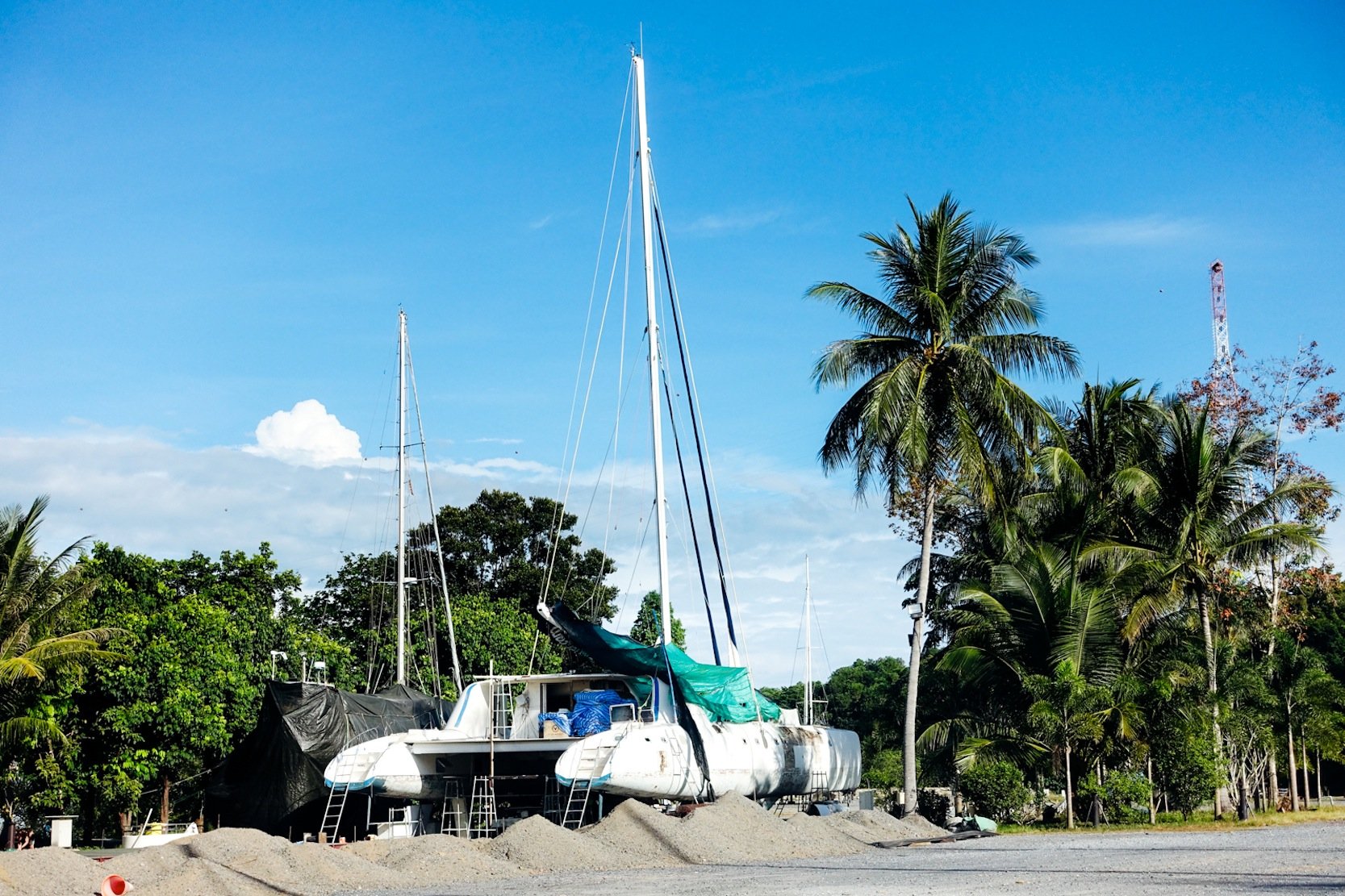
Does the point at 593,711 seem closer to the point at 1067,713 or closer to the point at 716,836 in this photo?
the point at 716,836

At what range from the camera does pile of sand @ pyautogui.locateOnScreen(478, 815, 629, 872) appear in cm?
1881

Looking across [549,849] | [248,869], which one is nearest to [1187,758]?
[549,849]

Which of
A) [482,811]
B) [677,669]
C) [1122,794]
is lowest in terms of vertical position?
[482,811]

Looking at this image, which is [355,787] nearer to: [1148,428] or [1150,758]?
[1150,758]

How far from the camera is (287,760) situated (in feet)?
86.6

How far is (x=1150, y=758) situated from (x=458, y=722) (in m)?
14.3

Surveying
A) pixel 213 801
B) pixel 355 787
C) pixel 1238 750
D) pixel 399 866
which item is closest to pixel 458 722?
pixel 355 787

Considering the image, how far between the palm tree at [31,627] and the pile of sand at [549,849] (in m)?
14.5

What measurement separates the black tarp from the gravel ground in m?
10.1

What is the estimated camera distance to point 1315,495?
3350 cm

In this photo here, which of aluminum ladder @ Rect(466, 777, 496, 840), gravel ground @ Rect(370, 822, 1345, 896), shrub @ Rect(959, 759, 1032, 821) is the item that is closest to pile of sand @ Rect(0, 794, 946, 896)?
gravel ground @ Rect(370, 822, 1345, 896)

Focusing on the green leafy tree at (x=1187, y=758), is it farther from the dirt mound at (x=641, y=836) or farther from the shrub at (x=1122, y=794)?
the dirt mound at (x=641, y=836)

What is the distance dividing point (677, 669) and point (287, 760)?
829 cm

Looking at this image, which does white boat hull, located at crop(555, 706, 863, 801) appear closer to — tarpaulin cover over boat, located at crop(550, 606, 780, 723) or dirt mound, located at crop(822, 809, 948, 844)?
tarpaulin cover over boat, located at crop(550, 606, 780, 723)
